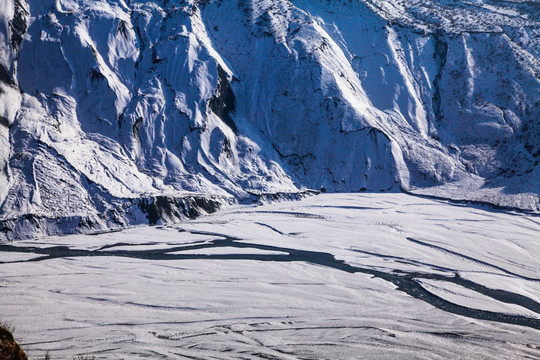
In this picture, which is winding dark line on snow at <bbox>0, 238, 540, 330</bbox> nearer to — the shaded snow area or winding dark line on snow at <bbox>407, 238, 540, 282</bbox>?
the shaded snow area

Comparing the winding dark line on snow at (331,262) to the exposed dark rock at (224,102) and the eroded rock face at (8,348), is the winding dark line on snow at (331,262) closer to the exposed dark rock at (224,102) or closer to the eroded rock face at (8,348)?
the eroded rock face at (8,348)

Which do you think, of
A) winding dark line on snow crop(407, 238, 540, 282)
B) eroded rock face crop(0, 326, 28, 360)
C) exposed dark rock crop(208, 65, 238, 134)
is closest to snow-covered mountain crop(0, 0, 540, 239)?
exposed dark rock crop(208, 65, 238, 134)

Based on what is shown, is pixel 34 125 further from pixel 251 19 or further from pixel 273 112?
pixel 251 19

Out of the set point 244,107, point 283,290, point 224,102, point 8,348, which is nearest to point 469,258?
point 283,290

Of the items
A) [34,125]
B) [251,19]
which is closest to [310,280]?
[34,125]

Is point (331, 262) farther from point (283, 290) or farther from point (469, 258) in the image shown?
point (469, 258)
